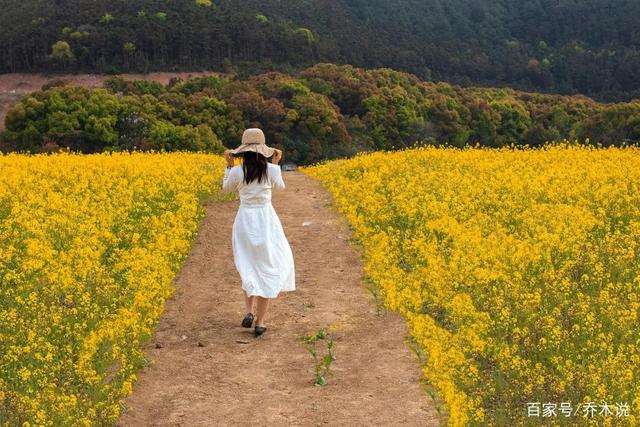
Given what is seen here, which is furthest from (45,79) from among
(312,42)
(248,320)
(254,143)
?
(254,143)

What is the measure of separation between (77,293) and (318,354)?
2623mm

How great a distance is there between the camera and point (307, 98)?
2911 inches

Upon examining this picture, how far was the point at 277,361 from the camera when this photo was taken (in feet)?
31.3

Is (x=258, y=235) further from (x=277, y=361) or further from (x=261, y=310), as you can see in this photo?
(x=277, y=361)

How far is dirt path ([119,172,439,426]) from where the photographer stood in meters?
8.09

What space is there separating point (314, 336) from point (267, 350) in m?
0.66

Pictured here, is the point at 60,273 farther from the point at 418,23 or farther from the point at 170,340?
the point at 418,23

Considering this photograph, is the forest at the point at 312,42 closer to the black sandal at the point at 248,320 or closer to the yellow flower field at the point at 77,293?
the yellow flower field at the point at 77,293

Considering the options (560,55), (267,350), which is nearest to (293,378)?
(267,350)

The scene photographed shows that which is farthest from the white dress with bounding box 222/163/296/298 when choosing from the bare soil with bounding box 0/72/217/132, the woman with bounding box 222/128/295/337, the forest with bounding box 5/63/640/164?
the bare soil with bounding box 0/72/217/132

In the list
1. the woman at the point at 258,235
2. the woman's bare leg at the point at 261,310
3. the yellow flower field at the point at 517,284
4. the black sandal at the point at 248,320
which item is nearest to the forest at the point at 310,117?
the yellow flower field at the point at 517,284

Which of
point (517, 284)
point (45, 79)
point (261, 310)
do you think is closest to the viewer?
point (517, 284)

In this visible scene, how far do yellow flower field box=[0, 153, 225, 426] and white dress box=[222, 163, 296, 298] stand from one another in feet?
3.40

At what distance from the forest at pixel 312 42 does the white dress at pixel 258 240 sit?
115 metres
